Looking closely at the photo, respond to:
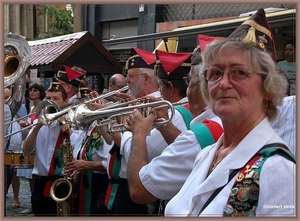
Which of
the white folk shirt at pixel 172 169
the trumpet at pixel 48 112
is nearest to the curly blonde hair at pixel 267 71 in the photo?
the white folk shirt at pixel 172 169

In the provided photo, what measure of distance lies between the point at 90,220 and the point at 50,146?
338cm

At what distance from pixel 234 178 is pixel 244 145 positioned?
0.15m

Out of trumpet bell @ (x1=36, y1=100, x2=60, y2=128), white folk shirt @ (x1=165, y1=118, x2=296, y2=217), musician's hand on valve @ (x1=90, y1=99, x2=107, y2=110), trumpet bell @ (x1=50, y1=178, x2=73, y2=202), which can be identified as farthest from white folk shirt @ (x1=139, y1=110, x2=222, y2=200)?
trumpet bell @ (x1=50, y1=178, x2=73, y2=202)

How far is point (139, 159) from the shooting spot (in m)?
3.06

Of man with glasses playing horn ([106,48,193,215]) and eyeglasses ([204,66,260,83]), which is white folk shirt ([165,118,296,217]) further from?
man with glasses playing horn ([106,48,193,215])

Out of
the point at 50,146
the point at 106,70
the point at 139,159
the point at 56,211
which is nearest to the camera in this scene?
the point at 139,159

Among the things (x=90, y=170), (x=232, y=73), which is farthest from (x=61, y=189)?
(x=232, y=73)

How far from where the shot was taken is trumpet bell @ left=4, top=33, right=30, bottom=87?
481cm

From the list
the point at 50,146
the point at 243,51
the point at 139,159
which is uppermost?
the point at 243,51

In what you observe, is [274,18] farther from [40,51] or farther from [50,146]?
[40,51]

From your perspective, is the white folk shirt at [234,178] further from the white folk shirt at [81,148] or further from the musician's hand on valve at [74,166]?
the musician's hand on valve at [74,166]

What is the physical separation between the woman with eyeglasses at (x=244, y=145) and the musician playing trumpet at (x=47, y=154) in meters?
3.29

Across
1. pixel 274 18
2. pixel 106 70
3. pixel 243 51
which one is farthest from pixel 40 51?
pixel 243 51

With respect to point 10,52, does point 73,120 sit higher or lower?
lower
